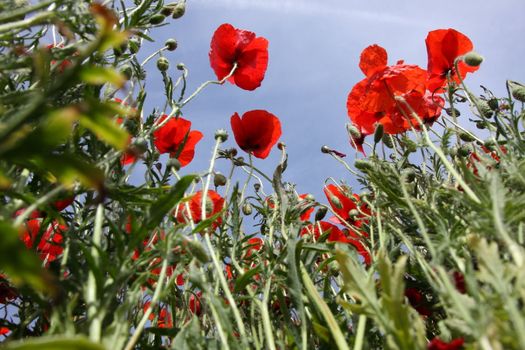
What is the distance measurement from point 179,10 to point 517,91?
3.30ft

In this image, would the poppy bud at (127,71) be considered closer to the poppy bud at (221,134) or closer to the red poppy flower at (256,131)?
the poppy bud at (221,134)

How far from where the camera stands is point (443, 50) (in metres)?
1.81

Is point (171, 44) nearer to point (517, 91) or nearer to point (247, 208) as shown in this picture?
point (247, 208)

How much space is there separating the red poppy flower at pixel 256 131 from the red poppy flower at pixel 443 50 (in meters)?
0.57

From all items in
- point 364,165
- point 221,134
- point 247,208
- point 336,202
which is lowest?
point 364,165

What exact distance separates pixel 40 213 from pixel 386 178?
0.81 m

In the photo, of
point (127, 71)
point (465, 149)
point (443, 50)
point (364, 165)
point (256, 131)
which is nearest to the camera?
point (364, 165)

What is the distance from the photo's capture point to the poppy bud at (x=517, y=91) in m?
1.51

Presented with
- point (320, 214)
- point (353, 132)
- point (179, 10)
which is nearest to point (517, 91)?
point (353, 132)

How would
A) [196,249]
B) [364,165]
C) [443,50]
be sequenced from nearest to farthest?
[196,249] < [364,165] < [443,50]

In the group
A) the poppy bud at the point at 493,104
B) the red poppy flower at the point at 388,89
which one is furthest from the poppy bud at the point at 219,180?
the poppy bud at the point at 493,104

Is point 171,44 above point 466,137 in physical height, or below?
above

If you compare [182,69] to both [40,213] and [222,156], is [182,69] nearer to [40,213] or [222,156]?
[222,156]

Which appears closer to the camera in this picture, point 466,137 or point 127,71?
point 127,71
